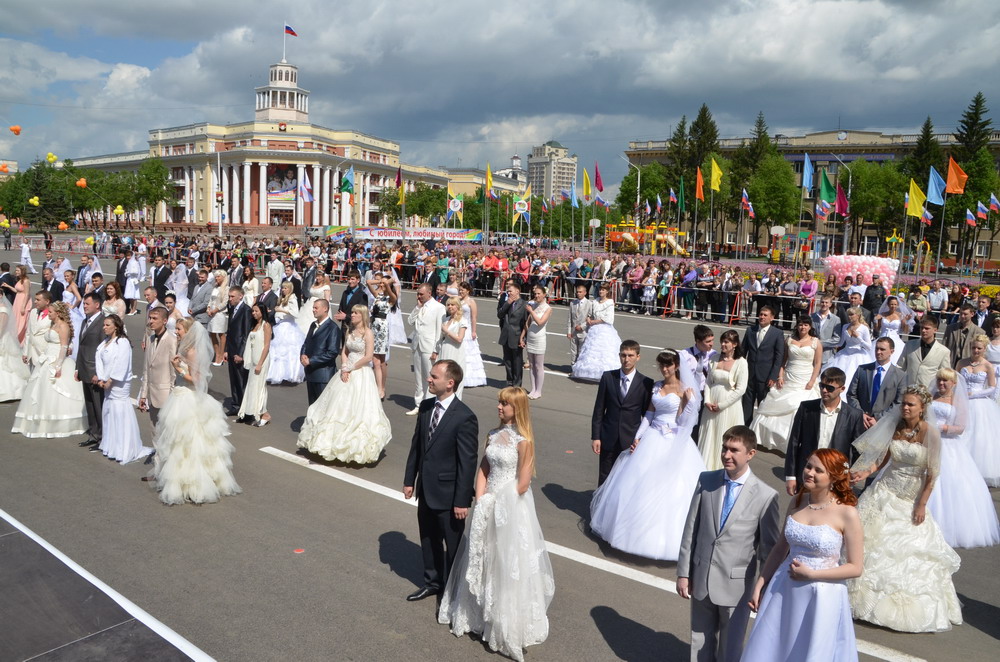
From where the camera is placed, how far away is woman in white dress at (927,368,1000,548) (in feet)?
22.7

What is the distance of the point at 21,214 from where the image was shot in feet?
293

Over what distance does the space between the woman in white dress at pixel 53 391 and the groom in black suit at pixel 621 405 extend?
22.3 ft

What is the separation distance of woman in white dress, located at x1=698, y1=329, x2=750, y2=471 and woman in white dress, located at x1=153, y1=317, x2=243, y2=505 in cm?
471

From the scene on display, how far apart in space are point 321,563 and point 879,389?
6097mm

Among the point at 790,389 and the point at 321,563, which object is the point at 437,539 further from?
the point at 790,389

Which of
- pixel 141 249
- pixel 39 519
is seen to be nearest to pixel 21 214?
pixel 141 249

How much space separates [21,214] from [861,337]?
99.7m

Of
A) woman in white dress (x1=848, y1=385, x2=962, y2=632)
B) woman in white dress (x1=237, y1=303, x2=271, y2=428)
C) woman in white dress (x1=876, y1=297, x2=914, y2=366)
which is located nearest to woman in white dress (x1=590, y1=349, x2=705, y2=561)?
woman in white dress (x1=848, y1=385, x2=962, y2=632)

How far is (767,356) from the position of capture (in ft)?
33.4

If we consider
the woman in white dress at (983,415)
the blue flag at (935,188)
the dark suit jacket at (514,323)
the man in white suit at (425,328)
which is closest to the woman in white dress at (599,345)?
the dark suit jacket at (514,323)

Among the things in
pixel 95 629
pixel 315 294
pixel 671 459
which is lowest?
pixel 95 629

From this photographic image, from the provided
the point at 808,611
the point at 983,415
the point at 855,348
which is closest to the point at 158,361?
the point at 808,611

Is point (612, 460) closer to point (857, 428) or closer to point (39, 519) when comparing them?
point (857, 428)

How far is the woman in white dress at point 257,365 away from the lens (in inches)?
395
